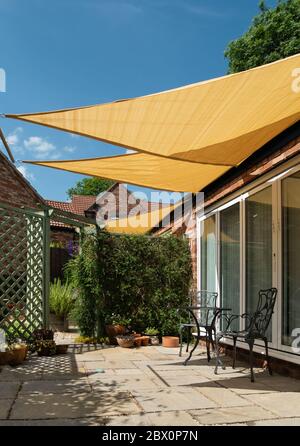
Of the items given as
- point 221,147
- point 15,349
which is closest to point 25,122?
point 221,147

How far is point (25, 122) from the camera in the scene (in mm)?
4500

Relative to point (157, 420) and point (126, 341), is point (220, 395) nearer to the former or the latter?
point (157, 420)

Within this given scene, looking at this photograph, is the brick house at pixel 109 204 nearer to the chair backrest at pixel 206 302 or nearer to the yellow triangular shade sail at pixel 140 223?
the yellow triangular shade sail at pixel 140 223

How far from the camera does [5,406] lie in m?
3.70

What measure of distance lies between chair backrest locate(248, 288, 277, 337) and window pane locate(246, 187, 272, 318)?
207mm

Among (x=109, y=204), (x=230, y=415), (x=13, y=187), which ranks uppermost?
(x=109, y=204)

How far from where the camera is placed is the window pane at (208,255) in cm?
799

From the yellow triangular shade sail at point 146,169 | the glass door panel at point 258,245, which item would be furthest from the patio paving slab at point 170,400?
the yellow triangular shade sail at point 146,169

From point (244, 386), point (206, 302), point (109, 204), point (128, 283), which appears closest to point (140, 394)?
point (244, 386)

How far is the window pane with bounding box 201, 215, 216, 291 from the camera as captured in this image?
7992 millimetres

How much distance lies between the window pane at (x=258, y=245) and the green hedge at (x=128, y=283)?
2.62 m

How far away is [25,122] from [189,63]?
9.17m

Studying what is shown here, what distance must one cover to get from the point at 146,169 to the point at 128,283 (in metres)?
2.80
